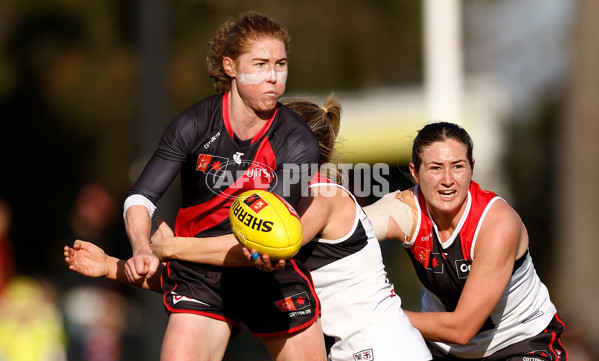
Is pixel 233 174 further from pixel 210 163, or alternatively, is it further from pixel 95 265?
pixel 95 265

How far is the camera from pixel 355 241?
4414 millimetres

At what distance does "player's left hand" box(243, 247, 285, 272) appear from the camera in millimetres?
3854

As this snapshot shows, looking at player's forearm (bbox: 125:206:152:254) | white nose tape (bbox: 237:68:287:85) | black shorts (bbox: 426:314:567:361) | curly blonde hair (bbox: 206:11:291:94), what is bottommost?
black shorts (bbox: 426:314:567:361)

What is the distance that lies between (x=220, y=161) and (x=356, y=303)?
985 mm

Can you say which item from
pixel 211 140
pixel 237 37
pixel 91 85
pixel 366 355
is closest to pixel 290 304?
pixel 366 355

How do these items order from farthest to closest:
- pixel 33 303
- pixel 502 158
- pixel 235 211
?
pixel 502 158 → pixel 33 303 → pixel 235 211

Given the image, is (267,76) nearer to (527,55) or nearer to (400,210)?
(400,210)

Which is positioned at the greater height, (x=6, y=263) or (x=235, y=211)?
(x=235, y=211)

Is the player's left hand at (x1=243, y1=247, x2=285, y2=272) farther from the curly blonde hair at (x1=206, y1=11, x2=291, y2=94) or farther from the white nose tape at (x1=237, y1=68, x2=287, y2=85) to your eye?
the curly blonde hair at (x1=206, y1=11, x2=291, y2=94)

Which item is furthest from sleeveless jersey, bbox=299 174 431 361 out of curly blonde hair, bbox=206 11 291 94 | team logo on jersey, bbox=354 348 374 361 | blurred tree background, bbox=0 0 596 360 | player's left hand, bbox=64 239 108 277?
blurred tree background, bbox=0 0 596 360

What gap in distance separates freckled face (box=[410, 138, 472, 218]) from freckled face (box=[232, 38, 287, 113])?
87 centimetres

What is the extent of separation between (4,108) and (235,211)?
14.7 meters

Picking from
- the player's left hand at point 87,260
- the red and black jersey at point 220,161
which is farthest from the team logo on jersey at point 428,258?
the player's left hand at point 87,260

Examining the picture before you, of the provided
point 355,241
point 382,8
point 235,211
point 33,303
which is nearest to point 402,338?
point 355,241
